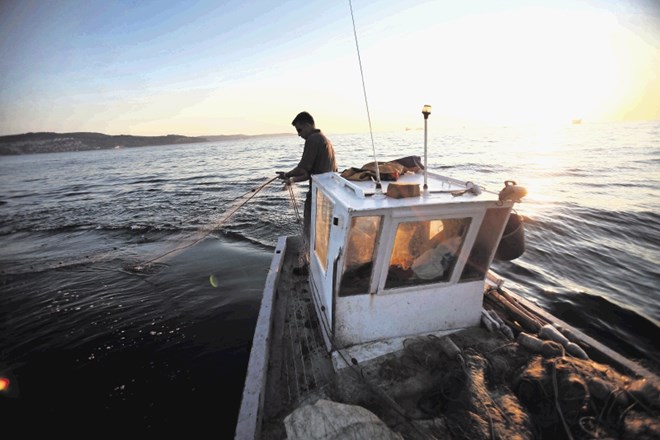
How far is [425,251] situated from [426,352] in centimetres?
122

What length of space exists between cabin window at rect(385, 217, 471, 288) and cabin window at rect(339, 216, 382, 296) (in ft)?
1.04

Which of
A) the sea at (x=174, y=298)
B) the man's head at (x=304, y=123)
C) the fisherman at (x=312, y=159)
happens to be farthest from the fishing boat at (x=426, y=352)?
the man's head at (x=304, y=123)

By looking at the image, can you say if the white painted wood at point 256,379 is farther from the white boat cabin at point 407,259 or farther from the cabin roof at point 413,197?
the cabin roof at point 413,197

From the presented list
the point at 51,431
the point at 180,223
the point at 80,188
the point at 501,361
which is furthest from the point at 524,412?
the point at 80,188

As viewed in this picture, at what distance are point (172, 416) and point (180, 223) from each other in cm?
1384

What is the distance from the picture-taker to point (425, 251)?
398 cm

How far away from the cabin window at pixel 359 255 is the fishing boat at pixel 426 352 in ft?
0.05

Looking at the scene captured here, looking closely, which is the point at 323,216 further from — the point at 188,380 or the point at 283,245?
the point at 188,380

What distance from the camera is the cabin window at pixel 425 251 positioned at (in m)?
3.83

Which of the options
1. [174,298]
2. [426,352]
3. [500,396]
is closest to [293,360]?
[426,352]

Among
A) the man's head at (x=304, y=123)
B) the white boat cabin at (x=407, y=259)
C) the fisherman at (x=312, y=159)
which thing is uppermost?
the man's head at (x=304, y=123)

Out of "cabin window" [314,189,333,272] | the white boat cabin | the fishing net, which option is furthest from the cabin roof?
the fishing net

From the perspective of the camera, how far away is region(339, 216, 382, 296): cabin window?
11.5 ft

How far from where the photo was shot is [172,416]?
559cm
